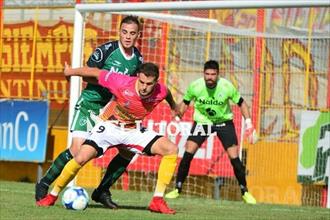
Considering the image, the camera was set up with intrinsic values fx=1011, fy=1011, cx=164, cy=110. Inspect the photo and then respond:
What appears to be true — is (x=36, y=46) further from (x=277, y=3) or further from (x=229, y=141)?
(x=277, y=3)

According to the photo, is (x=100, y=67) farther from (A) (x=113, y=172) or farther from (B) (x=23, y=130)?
(B) (x=23, y=130)

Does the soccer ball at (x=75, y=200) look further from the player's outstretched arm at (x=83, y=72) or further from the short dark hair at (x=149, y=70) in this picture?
the short dark hair at (x=149, y=70)

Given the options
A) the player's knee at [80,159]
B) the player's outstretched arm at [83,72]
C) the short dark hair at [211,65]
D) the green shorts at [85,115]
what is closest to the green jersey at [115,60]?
the green shorts at [85,115]

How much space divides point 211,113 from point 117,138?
15.7 feet

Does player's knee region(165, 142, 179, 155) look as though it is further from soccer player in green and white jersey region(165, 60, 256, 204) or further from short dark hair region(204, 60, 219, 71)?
short dark hair region(204, 60, 219, 71)

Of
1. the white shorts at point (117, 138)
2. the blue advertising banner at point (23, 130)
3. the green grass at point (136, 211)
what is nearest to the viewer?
the green grass at point (136, 211)

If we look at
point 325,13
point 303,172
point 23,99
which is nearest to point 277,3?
point 303,172

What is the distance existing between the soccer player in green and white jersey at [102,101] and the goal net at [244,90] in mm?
5123

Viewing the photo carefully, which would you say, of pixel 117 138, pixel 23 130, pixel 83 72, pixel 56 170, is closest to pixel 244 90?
pixel 23 130

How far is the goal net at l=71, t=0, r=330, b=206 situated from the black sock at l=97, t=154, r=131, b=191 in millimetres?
5130

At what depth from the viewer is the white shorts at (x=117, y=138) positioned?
990 centimetres

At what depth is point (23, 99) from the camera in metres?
18.1

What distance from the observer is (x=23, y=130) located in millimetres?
17469

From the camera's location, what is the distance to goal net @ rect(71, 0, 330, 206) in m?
16.2
